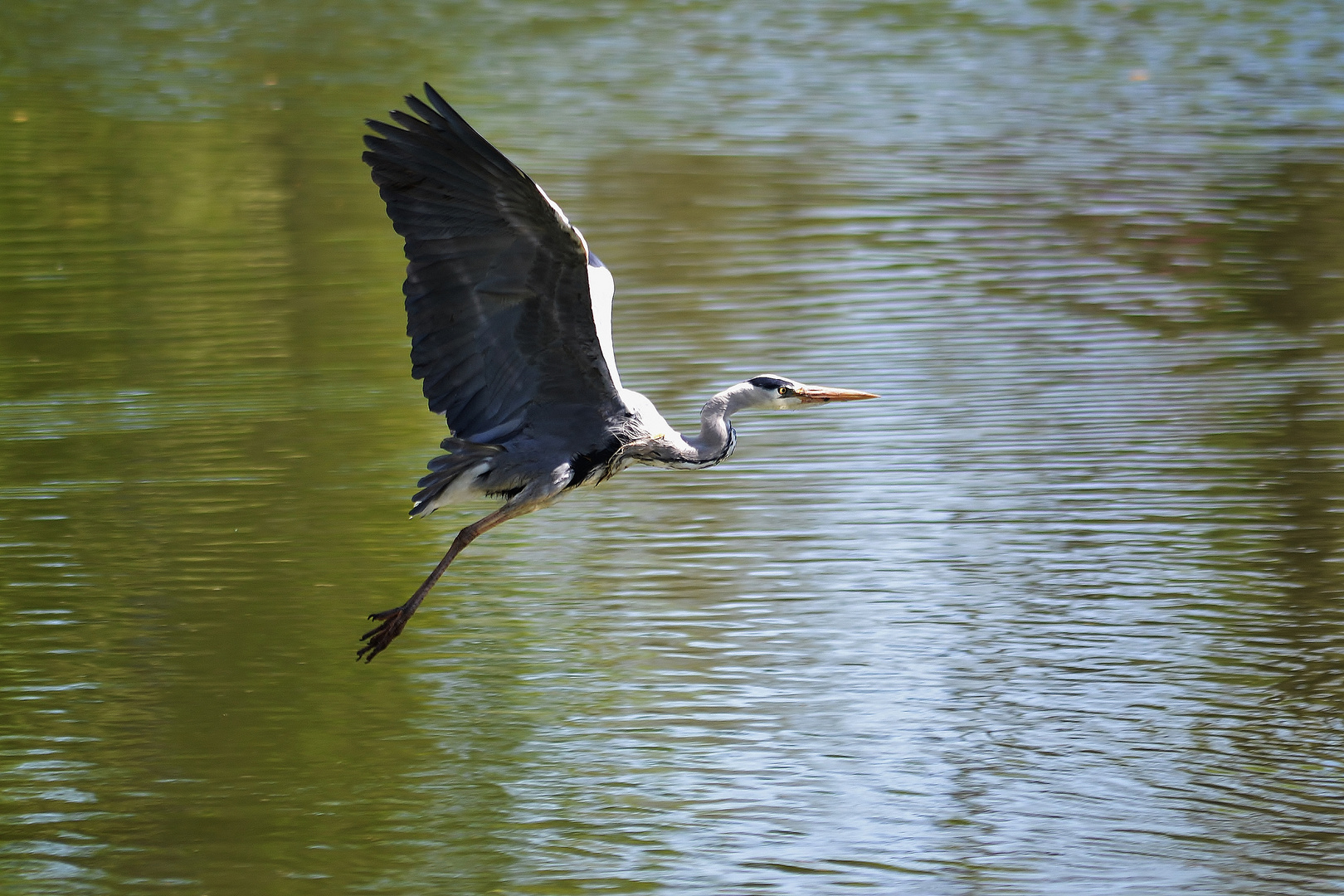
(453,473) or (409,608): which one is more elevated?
(453,473)

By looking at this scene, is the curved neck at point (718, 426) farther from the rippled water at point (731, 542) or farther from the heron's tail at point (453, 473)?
the heron's tail at point (453, 473)

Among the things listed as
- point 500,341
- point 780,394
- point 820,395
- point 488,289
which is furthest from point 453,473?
point 820,395

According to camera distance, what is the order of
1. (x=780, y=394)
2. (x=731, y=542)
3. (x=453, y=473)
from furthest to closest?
(x=731, y=542) < (x=780, y=394) < (x=453, y=473)

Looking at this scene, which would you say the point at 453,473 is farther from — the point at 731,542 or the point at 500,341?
the point at 731,542

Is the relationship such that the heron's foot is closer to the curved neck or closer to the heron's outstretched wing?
the heron's outstretched wing

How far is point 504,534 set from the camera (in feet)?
28.6

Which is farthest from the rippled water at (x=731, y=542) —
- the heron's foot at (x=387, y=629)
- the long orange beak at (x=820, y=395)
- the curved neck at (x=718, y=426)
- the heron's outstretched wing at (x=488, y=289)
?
the heron's outstretched wing at (x=488, y=289)

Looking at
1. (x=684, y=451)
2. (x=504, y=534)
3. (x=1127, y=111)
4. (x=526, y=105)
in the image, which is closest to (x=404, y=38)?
(x=526, y=105)

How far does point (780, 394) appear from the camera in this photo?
7340mm

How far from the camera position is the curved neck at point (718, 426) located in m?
7.20

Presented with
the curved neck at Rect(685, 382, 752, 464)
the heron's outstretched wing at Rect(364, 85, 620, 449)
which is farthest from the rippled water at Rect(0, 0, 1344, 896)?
the heron's outstretched wing at Rect(364, 85, 620, 449)

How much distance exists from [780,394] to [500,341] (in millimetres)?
1278

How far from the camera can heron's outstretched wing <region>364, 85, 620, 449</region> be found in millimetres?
6168

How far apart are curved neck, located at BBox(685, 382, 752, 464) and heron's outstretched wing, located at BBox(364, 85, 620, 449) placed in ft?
1.64
